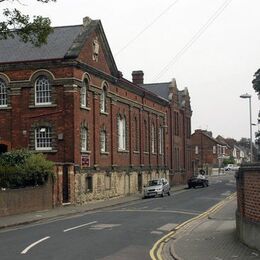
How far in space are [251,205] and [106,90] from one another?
3238 centimetres

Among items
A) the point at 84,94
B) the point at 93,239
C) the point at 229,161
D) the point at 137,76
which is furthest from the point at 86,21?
the point at 229,161

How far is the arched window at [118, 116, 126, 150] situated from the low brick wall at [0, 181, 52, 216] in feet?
56.5

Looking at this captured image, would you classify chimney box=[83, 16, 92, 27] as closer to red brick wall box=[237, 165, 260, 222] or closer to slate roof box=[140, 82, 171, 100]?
red brick wall box=[237, 165, 260, 222]

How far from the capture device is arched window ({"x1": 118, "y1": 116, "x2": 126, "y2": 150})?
51609 mm

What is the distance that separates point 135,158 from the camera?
5600cm

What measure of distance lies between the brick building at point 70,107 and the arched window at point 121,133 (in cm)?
30

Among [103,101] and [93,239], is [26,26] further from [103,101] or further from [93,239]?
[103,101]

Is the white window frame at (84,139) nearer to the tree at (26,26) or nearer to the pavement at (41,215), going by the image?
the pavement at (41,215)

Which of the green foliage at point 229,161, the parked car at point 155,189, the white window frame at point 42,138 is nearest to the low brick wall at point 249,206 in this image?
the white window frame at point 42,138

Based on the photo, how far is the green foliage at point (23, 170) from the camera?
32.5 m

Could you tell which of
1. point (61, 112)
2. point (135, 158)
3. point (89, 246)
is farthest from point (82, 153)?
point (89, 246)

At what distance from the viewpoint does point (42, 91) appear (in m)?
40.4

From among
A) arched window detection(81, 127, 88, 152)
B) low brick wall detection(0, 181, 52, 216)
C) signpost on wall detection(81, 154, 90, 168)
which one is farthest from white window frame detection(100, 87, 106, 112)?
low brick wall detection(0, 181, 52, 216)

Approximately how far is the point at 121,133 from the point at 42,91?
534 inches
